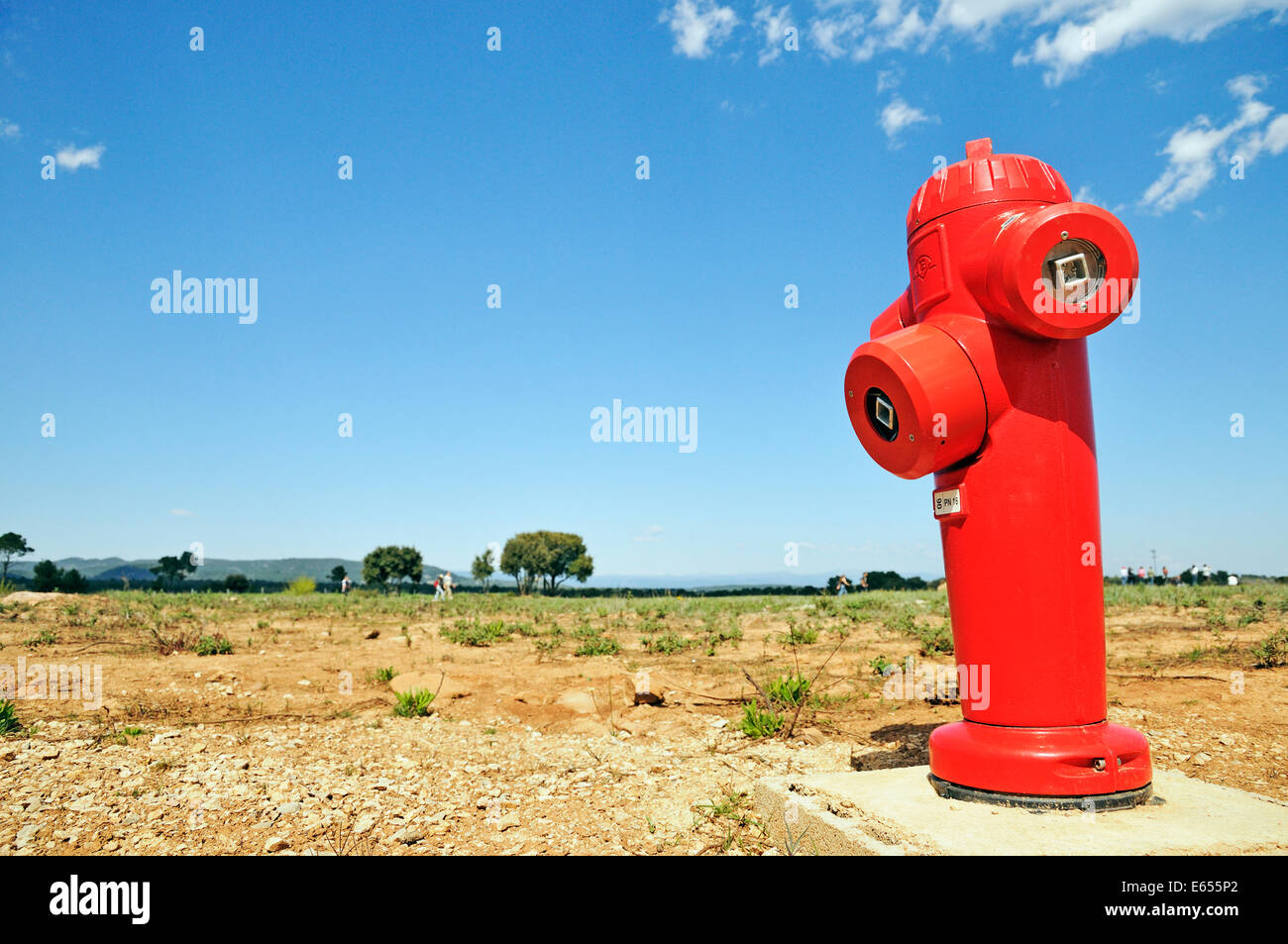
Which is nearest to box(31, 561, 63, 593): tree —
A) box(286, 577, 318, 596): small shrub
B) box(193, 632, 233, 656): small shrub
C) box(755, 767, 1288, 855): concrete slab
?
box(286, 577, 318, 596): small shrub

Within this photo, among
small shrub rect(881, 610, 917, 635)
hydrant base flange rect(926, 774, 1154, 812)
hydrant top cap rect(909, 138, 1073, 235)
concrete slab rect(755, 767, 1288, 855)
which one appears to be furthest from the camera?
small shrub rect(881, 610, 917, 635)

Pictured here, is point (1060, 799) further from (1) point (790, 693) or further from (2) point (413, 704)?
(2) point (413, 704)

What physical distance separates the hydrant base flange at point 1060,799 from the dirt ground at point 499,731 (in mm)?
1077

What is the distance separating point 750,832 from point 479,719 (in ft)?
11.6

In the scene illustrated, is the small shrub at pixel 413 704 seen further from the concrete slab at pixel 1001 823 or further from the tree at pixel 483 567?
the tree at pixel 483 567

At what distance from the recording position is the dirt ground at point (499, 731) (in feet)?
13.9

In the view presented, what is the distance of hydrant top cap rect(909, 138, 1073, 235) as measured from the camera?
3412 millimetres

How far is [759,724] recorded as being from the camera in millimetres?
6102

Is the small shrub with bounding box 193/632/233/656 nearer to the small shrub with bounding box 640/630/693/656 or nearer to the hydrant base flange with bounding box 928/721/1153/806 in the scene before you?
the small shrub with bounding box 640/630/693/656

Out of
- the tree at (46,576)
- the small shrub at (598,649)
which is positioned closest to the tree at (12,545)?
the tree at (46,576)

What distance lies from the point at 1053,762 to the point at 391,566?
70.3 metres

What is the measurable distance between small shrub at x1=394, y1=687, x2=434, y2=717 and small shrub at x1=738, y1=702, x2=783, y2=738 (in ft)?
9.50

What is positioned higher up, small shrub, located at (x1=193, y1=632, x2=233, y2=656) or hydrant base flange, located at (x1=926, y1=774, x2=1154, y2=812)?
hydrant base flange, located at (x1=926, y1=774, x2=1154, y2=812)

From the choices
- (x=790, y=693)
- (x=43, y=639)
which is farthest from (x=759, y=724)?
(x=43, y=639)
